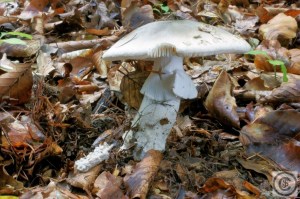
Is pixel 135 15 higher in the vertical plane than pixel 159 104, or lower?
lower

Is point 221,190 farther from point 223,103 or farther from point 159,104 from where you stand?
point 223,103

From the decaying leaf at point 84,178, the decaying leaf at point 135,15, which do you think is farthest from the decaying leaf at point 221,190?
the decaying leaf at point 135,15

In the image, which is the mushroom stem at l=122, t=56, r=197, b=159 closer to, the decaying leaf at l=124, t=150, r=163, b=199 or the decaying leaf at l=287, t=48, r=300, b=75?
the decaying leaf at l=124, t=150, r=163, b=199

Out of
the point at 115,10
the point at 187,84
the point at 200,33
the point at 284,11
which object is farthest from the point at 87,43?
the point at 284,11

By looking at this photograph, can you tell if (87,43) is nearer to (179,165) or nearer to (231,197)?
(179,165)

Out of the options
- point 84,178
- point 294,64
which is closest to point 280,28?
point 294,64

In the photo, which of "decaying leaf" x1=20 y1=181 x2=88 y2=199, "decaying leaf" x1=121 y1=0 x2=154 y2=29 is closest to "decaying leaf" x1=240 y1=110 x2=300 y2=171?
"decaying leaf" x1=20 y1=181 x2=88 y2=199

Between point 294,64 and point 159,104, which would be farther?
point 294,64
